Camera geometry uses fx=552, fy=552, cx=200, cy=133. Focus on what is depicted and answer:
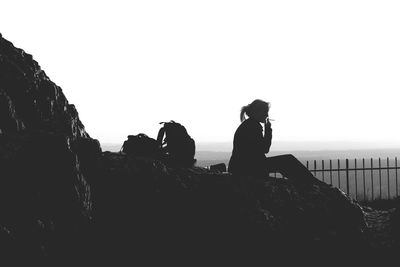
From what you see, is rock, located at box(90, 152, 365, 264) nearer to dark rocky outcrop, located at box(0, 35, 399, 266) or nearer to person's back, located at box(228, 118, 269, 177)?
dark rocky outcrop, located at box(0, 35, 399, 266)

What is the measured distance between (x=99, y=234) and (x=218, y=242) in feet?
4.75

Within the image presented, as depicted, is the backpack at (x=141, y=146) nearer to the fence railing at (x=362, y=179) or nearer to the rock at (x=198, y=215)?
the rock at (x=198, y=215)

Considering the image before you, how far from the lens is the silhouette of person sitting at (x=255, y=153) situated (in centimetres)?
745

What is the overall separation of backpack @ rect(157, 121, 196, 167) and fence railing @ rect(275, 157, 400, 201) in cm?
318

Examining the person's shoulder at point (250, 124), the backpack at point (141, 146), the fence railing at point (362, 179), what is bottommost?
Result: the fence railing at point (362, 179)

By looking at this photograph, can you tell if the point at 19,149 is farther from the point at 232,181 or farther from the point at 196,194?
the point at 232,181

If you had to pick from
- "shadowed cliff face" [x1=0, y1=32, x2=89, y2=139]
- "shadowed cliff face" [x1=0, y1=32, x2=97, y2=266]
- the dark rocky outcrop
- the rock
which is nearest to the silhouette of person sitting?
the dark rocky outcrop

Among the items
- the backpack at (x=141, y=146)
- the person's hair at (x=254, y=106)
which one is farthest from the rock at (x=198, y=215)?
the person's hair at (x=254, y=106)

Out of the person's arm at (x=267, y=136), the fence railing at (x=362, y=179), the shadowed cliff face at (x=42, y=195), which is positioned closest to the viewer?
the shadowed cliff face at (x=42, y=195)

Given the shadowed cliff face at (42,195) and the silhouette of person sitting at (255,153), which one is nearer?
the shadowed cliff face at (42,195)

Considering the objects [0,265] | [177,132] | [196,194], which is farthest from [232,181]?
[0,265]

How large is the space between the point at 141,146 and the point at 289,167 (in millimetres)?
2150

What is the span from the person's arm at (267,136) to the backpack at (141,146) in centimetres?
155

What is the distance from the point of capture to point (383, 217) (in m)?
8.55
